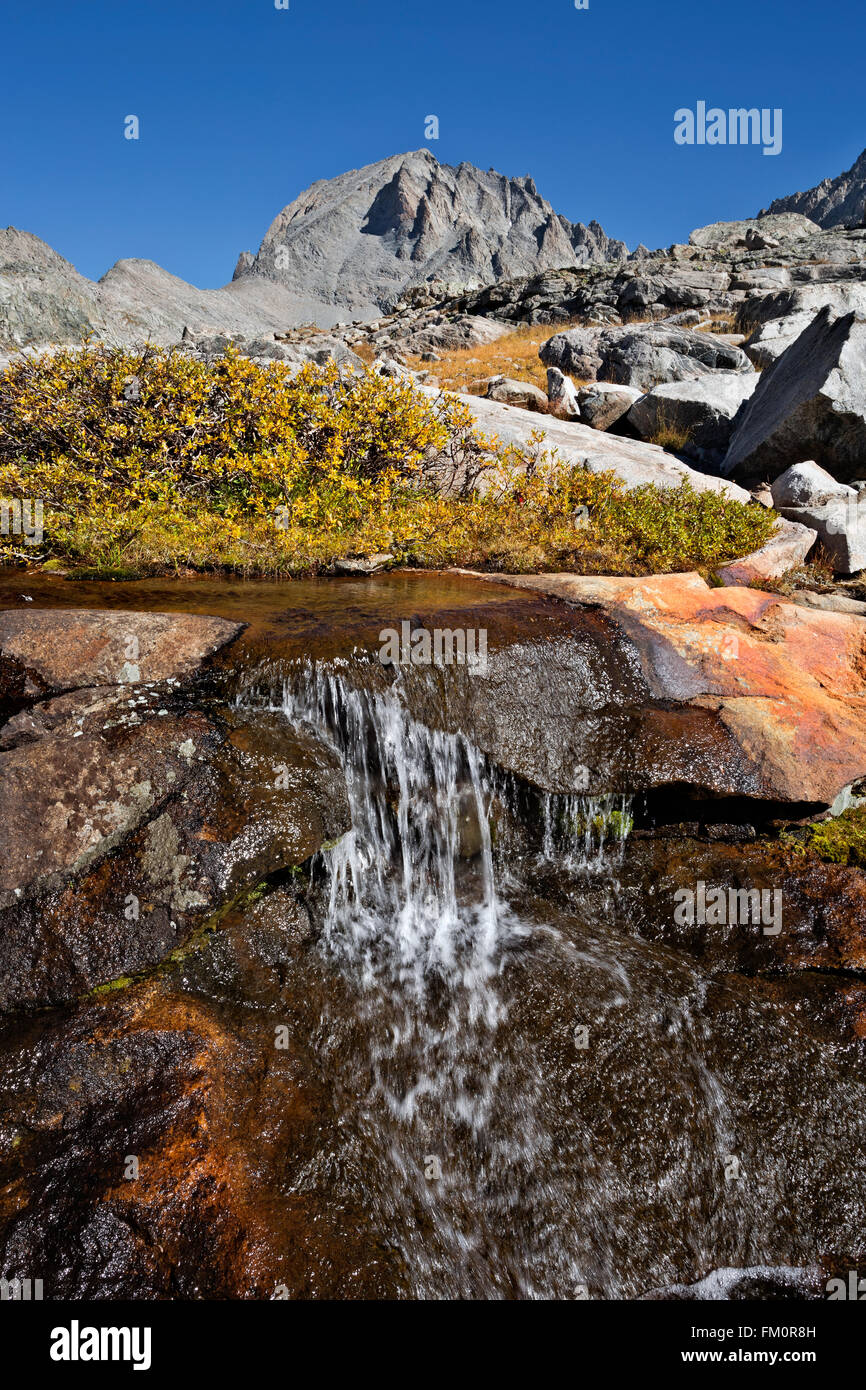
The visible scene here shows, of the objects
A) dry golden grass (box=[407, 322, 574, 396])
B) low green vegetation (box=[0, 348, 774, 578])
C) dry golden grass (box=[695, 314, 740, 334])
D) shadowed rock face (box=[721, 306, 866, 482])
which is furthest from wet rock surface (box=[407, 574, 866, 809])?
dry golden grass (box=[695, 314, 740, 334])

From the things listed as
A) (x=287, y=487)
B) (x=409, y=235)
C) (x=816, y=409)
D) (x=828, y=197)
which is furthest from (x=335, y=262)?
(x=287, y=487)

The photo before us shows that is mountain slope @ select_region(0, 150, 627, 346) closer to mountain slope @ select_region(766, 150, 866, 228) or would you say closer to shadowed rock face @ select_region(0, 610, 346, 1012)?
shadowed rock face @ select_region(0, 610, 346, 1012)

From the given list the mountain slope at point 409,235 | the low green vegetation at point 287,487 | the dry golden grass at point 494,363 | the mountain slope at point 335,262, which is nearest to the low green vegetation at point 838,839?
the low green vegetation at point 287,487

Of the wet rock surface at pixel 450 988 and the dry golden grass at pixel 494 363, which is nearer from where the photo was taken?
the wet rock surface at pixel 450 988

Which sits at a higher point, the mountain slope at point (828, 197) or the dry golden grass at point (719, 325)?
the mountain slope at point (828, 197)

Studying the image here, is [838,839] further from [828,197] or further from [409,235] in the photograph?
[828,197]

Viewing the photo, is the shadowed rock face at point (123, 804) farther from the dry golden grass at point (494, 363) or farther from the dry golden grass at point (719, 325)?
the dry golden grass at point (719, 325)

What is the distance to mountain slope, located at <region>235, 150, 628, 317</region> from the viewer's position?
86062mm

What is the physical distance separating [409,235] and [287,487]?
125 meters

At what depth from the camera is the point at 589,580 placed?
8.23 m

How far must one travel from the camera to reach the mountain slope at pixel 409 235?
8606 cm

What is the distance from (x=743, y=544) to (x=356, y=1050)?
9470 millimetres

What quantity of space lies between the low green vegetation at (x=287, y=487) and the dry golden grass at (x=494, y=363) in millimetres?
9533
